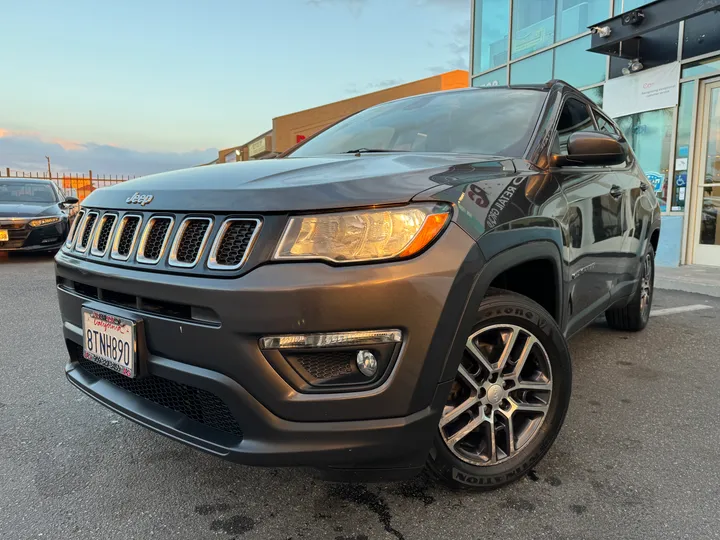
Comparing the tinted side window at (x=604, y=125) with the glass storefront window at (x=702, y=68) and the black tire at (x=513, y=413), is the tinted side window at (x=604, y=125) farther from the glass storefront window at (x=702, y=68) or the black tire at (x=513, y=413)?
the glass storefront window at (x=702, y=68)

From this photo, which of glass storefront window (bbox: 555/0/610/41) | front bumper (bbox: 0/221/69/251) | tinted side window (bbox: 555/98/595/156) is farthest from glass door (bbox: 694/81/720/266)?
front bumper (bbox: 0/221/69/251)

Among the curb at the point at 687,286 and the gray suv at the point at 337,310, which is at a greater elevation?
the gray suv at the point at 337,310

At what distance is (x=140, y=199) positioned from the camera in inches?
74.4

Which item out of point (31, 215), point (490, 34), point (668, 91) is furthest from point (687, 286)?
point (31, 215)

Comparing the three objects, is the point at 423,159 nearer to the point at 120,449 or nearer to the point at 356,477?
the point at 356,477

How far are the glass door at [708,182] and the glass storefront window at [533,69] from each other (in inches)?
116

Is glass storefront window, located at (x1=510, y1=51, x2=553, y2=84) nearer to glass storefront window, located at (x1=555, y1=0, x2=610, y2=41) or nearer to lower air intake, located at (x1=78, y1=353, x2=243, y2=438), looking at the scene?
glass storefront window, located at (x1=555, y1=0, x2=610, y2=41)

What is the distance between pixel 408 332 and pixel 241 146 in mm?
34558

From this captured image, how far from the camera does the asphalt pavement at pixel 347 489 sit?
178cm

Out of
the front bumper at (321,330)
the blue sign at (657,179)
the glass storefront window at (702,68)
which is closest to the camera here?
the front bumper at (321,330)

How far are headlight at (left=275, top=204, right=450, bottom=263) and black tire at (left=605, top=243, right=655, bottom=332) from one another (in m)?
3.02

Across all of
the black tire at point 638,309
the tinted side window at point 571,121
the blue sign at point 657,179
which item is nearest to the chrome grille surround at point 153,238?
the tinted side window at point 571,121

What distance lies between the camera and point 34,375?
3305 millimetres

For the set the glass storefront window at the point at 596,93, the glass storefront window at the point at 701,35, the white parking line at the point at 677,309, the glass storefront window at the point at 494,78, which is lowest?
the white parking line at the point at 677,309
